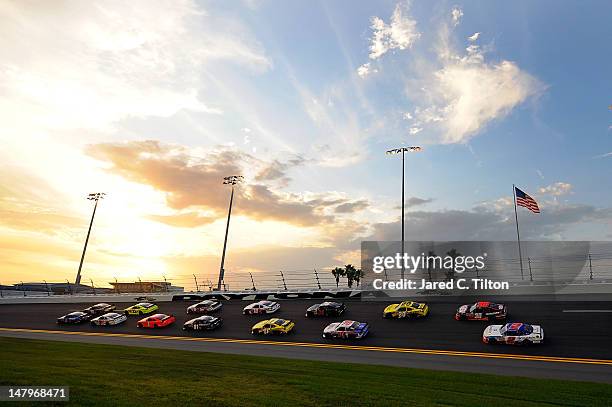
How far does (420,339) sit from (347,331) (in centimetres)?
508

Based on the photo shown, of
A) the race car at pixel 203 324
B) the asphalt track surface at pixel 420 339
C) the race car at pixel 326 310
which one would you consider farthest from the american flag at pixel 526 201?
the race car at pixel 203 324

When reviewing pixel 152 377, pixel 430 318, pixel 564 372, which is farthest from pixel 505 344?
pixel 152 377

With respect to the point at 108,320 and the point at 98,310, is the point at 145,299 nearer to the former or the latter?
the point at 98,310

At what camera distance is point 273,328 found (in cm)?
3341

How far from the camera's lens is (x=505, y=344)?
26281mm

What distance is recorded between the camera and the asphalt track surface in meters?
22.8

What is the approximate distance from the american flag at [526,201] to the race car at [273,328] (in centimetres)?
3244

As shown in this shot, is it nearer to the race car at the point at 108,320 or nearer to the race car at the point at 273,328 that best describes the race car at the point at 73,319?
the race car at the point at 108,320

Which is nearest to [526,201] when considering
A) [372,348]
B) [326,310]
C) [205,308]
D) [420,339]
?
[326,310]

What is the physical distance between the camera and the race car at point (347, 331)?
30125 mm

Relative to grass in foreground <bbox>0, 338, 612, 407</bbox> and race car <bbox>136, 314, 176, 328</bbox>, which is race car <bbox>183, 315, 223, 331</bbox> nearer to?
race car <bbox>136, 314, 176, 328</bbox>

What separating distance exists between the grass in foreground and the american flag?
3527 centimetres

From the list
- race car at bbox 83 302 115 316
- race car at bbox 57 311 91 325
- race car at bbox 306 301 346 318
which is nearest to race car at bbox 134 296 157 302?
race car at bbox 83 302 115 316

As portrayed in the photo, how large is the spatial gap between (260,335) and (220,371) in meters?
14.8
